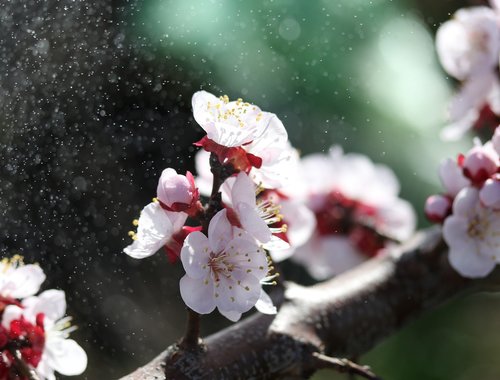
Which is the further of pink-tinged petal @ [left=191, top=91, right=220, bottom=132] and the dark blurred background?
the dark blurred background

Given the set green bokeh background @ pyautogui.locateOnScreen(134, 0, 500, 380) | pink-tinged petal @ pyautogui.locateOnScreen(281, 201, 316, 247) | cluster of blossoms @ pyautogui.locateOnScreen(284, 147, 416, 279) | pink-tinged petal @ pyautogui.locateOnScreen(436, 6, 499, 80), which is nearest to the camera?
pink-tinged petal @ pyautogui.locateOnScreen(281, 201, 316, 247)

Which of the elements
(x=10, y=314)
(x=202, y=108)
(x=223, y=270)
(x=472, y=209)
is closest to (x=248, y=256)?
(x=223, y=270)

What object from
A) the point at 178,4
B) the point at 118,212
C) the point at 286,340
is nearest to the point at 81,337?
the point at 118,212

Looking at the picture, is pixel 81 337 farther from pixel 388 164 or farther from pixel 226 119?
pixel 388 164

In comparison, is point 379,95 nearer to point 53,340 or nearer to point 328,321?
point 328,321

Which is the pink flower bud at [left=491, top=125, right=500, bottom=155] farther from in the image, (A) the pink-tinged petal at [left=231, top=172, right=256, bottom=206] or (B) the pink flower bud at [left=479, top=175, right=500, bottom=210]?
(A) the pink-tinged petal at [left=231, top=172, right=256, bottom=206]

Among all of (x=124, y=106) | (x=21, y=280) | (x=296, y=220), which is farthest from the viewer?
(x=296, y=220)

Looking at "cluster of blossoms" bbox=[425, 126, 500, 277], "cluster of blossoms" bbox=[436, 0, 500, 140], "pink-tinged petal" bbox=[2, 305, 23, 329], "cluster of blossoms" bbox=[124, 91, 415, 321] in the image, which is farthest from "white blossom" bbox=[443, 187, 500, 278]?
"pink-tinged petal" bbox=[2, 305, 23, 329]
